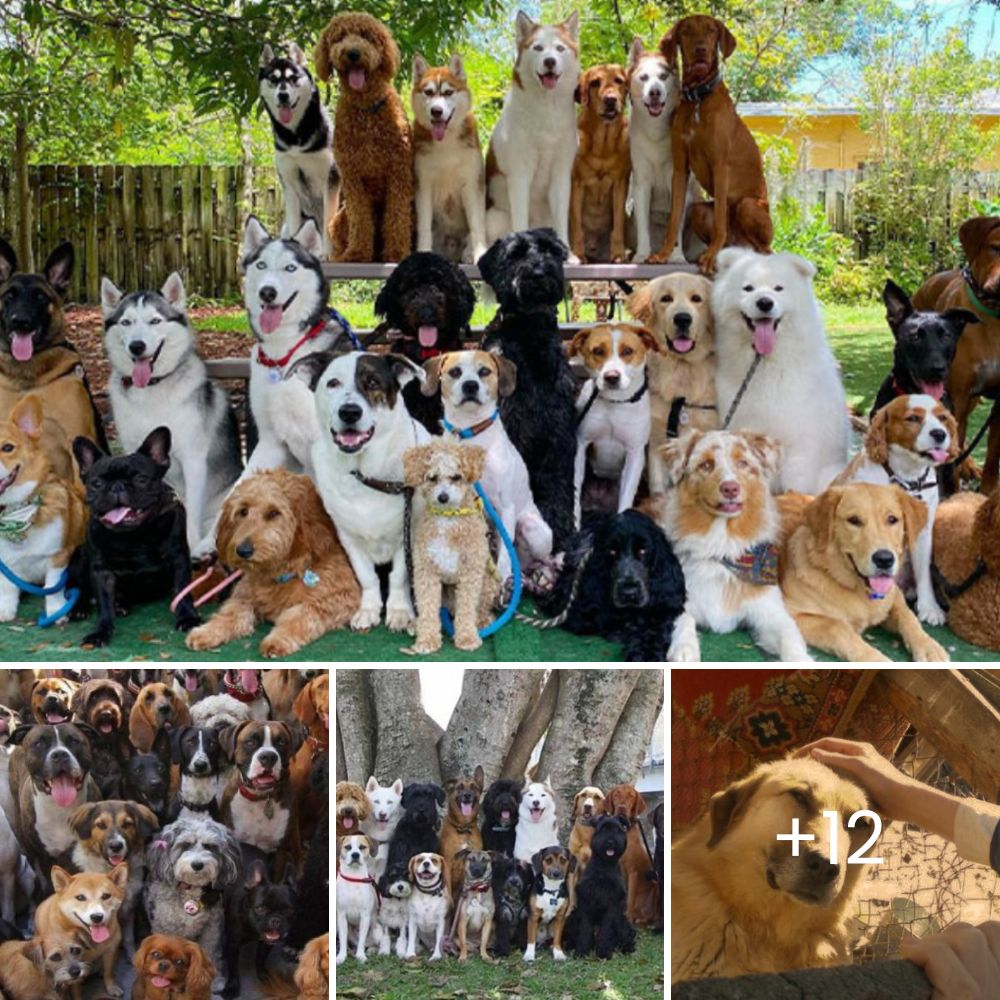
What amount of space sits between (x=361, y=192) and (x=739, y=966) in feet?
13.1

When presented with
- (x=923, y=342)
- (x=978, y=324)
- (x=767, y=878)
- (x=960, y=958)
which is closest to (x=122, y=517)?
(x=767, y=878)

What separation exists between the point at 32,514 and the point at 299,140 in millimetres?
2629

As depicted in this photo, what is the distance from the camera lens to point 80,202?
14461mm

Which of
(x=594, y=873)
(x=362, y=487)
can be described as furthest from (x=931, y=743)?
(x=362, y=487)

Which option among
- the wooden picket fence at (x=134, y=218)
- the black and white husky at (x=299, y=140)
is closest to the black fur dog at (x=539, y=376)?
the black and white husky at (x=299, y=140)

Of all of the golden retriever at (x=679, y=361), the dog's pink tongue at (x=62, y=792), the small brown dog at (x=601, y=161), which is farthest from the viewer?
the small brown dog at (x=601, y=161)

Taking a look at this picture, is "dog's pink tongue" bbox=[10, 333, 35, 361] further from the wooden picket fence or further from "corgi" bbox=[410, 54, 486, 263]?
the wooden picket fence

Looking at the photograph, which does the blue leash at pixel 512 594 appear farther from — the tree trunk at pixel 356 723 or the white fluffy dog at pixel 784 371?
the white fluffy dog at pixel 784 371

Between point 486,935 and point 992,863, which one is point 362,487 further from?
point 992,863

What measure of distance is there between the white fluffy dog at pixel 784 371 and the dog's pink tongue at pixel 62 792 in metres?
2.88

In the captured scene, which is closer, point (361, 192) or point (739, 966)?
point (739, 966)

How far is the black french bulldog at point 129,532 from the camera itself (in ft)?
12.7

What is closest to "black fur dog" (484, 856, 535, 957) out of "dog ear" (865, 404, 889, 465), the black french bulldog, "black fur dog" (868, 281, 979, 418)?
the black french bulldog

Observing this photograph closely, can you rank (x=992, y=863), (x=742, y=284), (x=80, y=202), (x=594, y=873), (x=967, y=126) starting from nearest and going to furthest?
(x=992, y=863) → (x=594, y=873) → (x=742, y=284) → (x=80, y=202) → (x=967, y=126)
